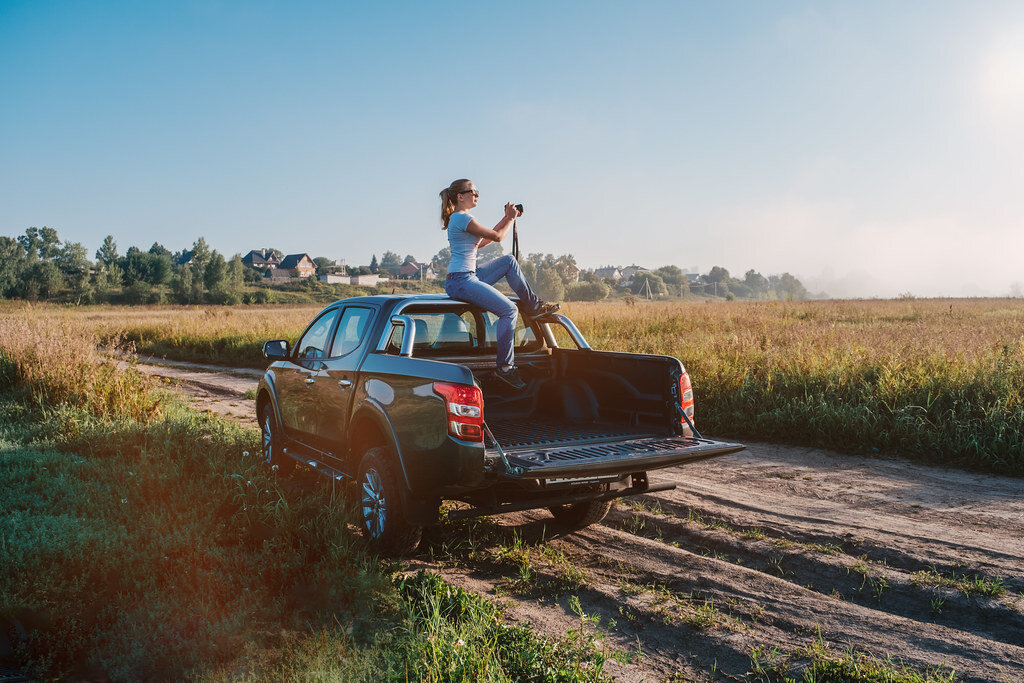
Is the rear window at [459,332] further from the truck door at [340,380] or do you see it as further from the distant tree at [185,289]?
the distant tree at [185,289]

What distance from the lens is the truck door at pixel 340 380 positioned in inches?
223

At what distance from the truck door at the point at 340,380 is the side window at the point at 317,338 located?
246 mm

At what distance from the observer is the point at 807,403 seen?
957 cm

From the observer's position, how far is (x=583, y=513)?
5828 millimetres

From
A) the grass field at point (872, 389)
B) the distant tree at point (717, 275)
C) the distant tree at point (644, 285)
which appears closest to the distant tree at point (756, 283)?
the distant tree at point (717, 275)

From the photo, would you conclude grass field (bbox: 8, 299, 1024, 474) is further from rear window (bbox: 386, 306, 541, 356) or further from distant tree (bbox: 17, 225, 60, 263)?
distant tree (bbox: 17, 225, 60, 263)

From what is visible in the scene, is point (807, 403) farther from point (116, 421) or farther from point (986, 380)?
point (116, 421)

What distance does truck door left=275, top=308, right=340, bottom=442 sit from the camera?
21.0 feet

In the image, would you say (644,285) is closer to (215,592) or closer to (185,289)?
(185,289)

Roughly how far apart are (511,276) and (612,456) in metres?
2.04

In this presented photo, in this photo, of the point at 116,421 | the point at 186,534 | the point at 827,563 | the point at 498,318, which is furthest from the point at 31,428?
the point at 827,563

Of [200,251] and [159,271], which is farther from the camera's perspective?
[200,251]

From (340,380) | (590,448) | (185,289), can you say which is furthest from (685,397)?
(185,289)

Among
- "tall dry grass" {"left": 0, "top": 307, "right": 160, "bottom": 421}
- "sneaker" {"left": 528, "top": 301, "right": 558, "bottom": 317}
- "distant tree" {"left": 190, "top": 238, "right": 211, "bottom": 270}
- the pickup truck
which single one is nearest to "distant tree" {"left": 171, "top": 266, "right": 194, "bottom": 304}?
"distant tree" {"left": 190, "top": 238, "right": 211, "bottom": 270}
